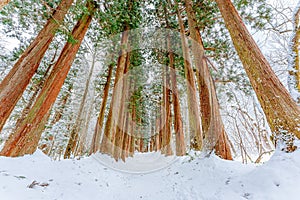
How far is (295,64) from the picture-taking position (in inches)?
109

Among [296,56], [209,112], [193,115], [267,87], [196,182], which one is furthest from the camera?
[193,115]

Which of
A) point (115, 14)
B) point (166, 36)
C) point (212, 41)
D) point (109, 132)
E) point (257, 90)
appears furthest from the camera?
point (166, 36)

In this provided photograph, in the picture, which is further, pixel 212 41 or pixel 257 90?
pixel 212 41

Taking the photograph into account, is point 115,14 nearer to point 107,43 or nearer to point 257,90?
point 107,43

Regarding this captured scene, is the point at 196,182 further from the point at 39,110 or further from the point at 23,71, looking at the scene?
the point at 23,71

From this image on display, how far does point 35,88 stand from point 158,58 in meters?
6.90

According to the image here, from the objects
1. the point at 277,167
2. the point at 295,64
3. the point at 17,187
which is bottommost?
the point at 17,187

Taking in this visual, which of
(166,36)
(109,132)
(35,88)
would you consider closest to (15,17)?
(35,88)

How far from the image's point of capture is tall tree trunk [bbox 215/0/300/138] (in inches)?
91.4

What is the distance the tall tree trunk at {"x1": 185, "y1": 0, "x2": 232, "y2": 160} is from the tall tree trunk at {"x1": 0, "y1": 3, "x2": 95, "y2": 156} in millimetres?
3701

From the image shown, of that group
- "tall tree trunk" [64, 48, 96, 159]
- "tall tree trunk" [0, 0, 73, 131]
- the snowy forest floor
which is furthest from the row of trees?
the snowy forest floor

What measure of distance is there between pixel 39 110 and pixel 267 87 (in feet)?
16.2

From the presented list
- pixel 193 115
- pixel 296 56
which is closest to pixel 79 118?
pixel 193 115

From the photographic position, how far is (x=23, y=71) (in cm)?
380
